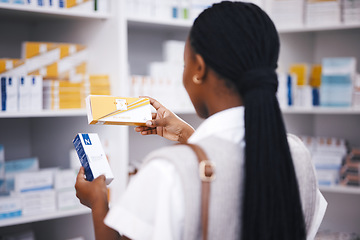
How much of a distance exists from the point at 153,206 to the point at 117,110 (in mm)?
534

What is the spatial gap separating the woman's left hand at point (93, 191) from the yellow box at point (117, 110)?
0.85ft

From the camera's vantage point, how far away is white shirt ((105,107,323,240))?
751mm

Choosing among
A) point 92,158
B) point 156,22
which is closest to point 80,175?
point 92,158

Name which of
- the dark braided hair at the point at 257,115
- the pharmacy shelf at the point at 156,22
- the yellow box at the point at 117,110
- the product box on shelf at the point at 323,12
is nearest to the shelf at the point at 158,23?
the pharmacy shelf at the point at 156,22

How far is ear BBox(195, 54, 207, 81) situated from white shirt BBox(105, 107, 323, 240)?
0.14 metres

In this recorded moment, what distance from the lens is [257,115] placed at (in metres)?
0.83

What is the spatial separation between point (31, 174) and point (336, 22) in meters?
2.05

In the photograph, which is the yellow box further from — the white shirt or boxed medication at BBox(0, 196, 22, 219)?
boxed medication at BBox(0, 196, 22, 219)

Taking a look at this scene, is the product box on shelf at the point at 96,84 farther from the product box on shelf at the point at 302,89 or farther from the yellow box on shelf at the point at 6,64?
the product box on shelf at the point at 302,89

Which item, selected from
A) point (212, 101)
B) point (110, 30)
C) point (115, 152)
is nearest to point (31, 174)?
point (115, 152)

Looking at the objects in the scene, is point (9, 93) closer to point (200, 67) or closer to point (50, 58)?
point (50, 58)

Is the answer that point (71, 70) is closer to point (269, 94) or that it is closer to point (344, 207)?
point (269, 94)

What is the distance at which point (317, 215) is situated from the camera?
102 cm

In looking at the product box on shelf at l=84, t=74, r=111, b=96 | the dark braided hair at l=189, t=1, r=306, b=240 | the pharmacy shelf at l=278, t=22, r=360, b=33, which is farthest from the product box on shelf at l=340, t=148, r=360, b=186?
the dark braided hair at l=189, t=1, r=306, b=240
